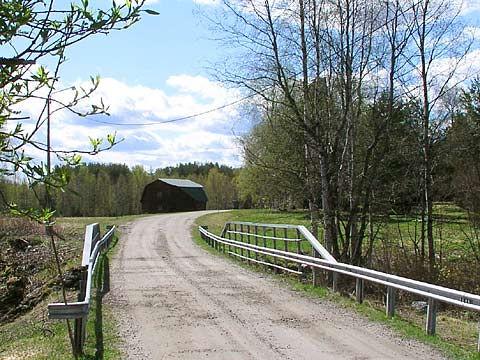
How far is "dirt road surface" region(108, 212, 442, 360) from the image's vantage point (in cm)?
823

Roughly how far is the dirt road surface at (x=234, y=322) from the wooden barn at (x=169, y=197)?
2765 inches

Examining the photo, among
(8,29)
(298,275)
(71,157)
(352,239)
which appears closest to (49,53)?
(8,29)

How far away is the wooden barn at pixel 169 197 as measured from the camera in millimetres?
87562

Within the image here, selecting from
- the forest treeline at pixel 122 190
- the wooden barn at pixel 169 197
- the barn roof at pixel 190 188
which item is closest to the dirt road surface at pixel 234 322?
the forest treeline at pixel 122 190

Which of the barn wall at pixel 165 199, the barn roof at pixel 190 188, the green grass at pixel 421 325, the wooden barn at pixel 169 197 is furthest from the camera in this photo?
the barn wall at pixel 165 199

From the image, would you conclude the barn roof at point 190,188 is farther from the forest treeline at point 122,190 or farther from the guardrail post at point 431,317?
the guardrail post at point 431,317

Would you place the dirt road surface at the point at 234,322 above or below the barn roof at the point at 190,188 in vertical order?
below

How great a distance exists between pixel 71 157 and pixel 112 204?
9716 centimetres

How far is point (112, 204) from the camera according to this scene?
98125mm

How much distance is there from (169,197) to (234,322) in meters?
78.4

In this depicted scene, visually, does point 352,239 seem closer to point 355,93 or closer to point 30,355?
point 355,93

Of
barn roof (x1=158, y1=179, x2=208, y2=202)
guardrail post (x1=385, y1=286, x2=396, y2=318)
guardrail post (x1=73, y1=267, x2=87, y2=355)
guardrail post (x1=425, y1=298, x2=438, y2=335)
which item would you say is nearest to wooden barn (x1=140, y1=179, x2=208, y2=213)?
barn roof (x1=158, y1=179, x2=208, y2=202)

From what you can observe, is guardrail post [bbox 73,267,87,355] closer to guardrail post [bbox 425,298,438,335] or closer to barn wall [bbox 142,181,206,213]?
guardrail post [bbox 425,298,438,335]

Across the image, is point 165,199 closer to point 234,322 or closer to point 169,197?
point 169,197
